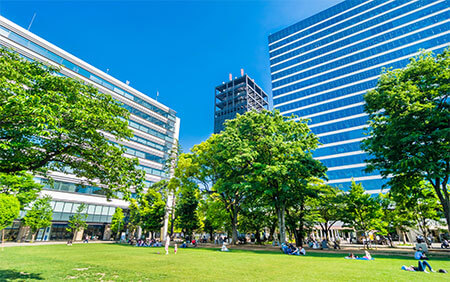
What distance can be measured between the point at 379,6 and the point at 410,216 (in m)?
73.0

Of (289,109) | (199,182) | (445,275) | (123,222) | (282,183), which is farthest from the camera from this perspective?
(289,109)

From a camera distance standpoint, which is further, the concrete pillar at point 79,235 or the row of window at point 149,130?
the row of window at point 149,130

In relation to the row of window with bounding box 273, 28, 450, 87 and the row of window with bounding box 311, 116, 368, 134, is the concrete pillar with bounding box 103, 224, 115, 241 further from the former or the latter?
the row of window with bounding box 273, 28, 450, 87

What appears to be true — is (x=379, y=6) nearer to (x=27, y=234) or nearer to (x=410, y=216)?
(x=410, y=216)

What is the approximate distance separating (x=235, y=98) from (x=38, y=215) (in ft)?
331

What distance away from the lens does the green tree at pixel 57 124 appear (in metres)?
7.38

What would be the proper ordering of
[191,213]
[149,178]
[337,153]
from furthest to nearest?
[337,153] → [149,178] → [191,213]

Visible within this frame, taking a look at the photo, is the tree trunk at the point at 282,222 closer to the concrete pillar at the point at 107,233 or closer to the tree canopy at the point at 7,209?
the tree canopy at the point at 7,209

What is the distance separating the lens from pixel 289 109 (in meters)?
79.0

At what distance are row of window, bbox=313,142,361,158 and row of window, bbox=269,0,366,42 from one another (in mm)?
47799

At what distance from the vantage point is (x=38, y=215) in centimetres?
3634

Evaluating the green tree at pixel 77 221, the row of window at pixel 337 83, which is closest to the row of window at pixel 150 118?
the green tree at pixel 77 221

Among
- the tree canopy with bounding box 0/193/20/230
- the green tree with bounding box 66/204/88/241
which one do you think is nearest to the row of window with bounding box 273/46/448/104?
the green tree with bounding box 66/204/88/241

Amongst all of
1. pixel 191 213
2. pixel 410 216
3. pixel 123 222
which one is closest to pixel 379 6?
pixel 410 216
